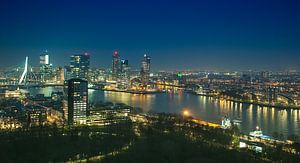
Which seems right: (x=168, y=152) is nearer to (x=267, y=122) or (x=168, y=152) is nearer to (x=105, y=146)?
(x=105, y=146)

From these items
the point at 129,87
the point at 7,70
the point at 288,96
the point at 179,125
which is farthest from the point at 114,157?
the point at 7,70

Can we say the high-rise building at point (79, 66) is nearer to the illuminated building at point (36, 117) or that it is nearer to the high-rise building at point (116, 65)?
the high-rise building at point (116, 65)

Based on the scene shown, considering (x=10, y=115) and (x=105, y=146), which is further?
(x=10, y=115)

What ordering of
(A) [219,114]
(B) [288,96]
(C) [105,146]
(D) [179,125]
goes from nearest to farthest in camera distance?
1. (C) [105,146]
2. (D) [179,125]
3. (A) [219,114]
4. (B) [288,96]

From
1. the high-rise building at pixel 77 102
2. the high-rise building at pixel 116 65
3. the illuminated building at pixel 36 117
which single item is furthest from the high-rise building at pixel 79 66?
the illuminated building at pixel 36 117

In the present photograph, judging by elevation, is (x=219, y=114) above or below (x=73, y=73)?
below

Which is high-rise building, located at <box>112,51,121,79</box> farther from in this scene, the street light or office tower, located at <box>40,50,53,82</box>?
the street light
